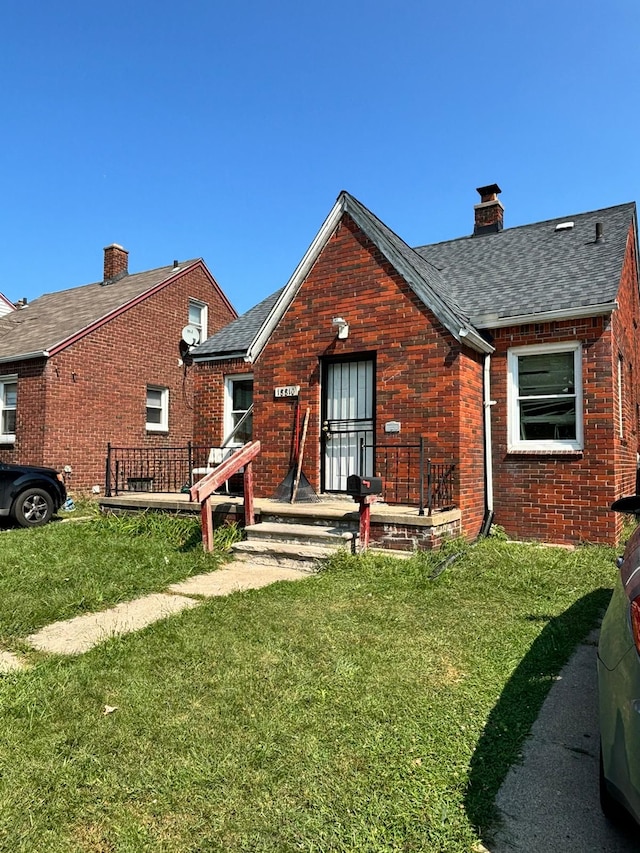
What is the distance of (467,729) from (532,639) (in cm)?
157

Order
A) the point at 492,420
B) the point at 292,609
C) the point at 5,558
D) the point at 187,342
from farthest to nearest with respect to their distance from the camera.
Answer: the point at 187,342 < the point at 492,420 < the point at 5,558 < the point at 292,609

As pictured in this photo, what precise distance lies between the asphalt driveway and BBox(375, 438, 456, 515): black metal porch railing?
14.9ft

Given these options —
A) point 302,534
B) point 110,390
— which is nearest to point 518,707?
point 302,534

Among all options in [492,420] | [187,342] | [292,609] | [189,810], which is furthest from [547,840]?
[187,342]

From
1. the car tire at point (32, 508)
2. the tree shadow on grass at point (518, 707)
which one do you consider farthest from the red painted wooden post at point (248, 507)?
the car tire at point (32, 508)

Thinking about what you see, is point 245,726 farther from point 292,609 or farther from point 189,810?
point 292,609

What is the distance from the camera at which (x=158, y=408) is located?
17.5m

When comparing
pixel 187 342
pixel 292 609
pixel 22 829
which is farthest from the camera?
pixel 187 342

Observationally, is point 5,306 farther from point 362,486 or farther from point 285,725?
point 285,725

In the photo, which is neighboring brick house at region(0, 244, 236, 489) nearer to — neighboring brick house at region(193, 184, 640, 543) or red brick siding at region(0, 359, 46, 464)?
red brick siding at region(0, 359, 46, 464)

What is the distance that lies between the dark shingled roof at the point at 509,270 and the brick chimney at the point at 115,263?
9224mm

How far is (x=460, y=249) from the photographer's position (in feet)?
41.3

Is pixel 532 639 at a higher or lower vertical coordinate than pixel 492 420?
lower

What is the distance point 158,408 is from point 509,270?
11.3m
